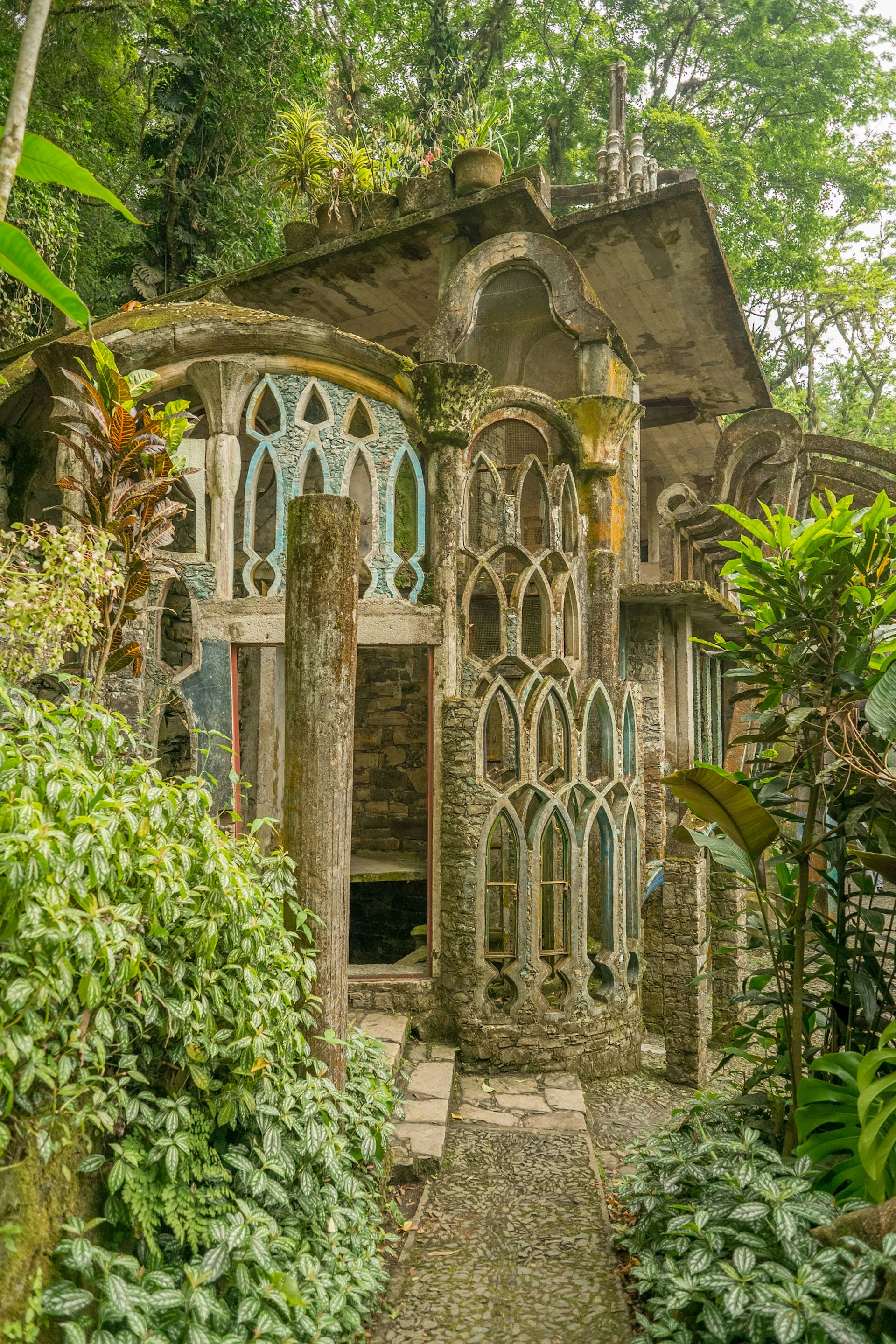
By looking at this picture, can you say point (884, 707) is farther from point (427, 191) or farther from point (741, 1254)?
point (427, 191)

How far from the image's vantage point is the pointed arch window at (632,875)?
6.50 metres

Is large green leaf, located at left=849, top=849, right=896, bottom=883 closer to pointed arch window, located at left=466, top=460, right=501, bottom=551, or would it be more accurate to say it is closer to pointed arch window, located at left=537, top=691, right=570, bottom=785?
pointed arch window, located at left=537, top=691, right=570, bottom=785

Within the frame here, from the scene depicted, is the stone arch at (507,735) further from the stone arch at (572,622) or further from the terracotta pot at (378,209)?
the terracotta pot at (378,209)

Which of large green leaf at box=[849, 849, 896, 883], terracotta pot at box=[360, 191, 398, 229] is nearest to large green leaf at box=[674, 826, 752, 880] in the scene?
large green leaf at box=[849, 849, 896, 883]

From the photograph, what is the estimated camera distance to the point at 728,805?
3.71 metres

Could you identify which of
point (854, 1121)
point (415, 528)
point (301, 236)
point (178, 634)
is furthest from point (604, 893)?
point (301, 236)

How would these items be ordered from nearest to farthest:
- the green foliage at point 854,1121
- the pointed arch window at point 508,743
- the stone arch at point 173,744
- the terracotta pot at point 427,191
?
the green foliage at point 854,1121
the pointed arch window at point 508,743
the terracotta pot at point 427,191
the stone arch at point 173,744

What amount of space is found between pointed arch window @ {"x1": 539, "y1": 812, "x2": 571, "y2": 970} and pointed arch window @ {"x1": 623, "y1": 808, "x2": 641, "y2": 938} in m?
0.44

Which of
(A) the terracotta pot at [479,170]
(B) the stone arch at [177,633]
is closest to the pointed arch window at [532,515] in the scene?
(A) the terracotta pot at [479,170]

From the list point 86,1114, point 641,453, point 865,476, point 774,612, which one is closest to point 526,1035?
point 774,612

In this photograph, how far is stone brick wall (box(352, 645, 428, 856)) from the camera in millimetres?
9984

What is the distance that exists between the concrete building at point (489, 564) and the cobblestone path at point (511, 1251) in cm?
103

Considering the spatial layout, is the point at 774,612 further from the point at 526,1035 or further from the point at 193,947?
the point at 526,1035

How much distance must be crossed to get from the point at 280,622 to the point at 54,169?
13.0 ft
